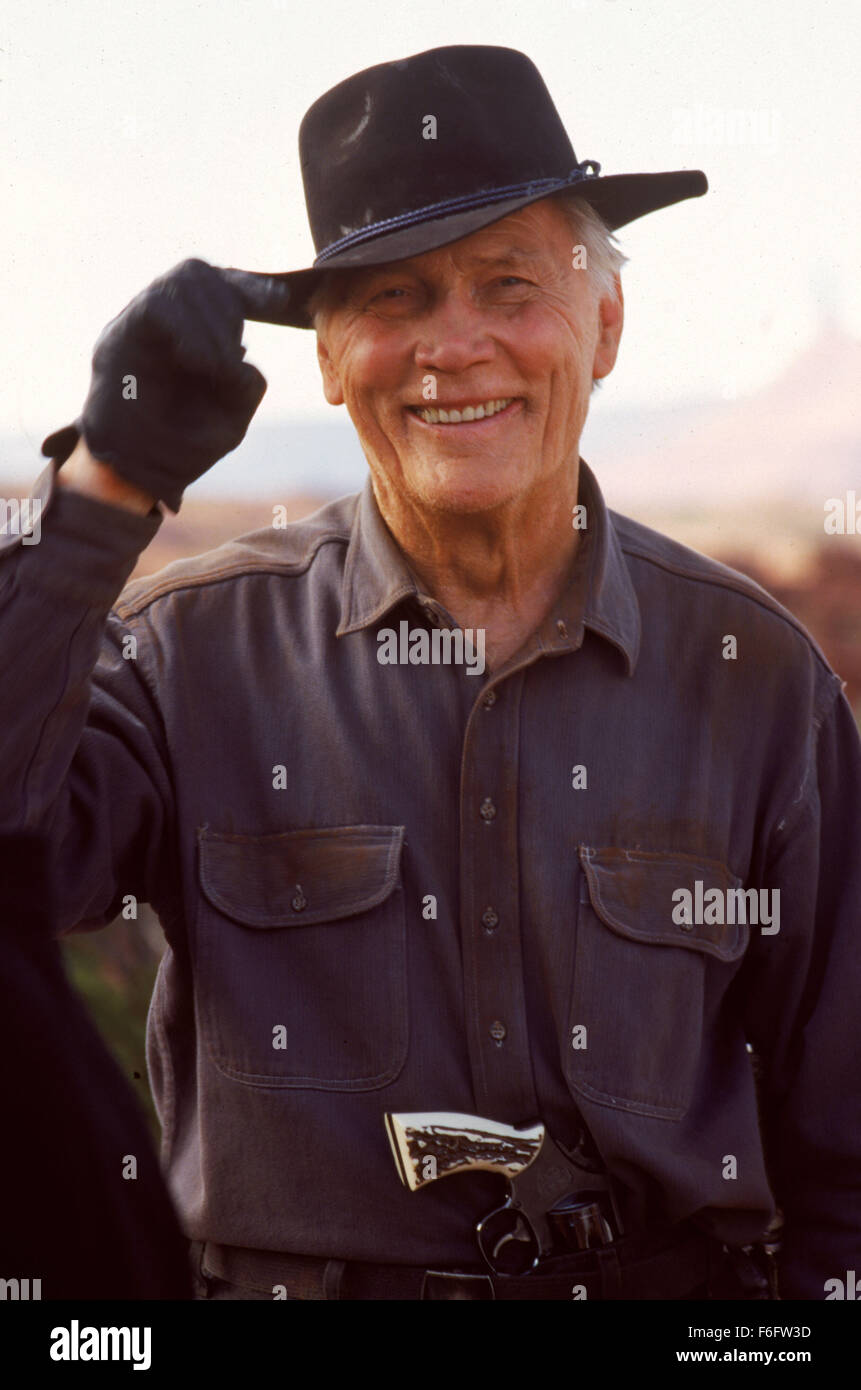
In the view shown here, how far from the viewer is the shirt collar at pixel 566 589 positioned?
6.98ft

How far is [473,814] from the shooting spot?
204 centimetres

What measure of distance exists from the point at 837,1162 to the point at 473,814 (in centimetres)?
79

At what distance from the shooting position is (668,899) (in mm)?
2104

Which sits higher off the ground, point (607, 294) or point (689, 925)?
point (607, 294)

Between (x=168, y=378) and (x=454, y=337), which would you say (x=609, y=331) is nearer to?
(x=454, y=337)

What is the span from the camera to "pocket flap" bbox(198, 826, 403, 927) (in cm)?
201

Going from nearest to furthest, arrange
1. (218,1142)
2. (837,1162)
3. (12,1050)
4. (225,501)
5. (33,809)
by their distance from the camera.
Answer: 1. (12,1050)
2. (33,809)
3. (218,1142)
4. (837,1162)
5. (225,501)

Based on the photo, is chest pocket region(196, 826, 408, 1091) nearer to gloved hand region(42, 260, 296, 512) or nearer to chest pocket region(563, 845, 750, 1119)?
chest pocket region(563, 845, 750, 1119)

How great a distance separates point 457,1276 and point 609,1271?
8.6 inches

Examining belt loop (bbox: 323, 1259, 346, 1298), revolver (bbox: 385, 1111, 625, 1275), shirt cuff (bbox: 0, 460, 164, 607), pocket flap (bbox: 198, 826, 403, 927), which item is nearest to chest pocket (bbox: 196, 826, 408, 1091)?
pocket flap (bbox: 198, 826, 403, 927)

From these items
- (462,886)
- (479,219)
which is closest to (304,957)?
(462,886)

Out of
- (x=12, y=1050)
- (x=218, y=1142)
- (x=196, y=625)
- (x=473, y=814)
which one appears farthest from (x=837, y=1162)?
(x=12, y=1050)

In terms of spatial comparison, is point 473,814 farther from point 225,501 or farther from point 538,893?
point 225,501

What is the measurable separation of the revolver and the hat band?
1207 millimetres
